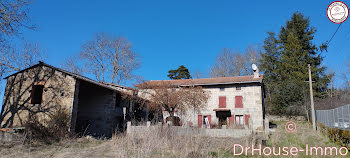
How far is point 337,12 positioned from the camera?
6770 mm

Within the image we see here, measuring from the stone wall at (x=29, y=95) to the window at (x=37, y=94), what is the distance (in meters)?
0.22

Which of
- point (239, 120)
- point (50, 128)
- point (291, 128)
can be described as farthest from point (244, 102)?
point (50, 128)

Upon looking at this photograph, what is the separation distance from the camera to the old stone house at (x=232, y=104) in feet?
67.9

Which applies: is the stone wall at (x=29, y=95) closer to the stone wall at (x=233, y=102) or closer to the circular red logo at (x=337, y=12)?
the stone wall at (x=233, y=102)

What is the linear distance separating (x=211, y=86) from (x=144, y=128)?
16.5 m

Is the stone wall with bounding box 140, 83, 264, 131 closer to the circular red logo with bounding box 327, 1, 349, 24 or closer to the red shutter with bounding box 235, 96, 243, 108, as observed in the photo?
the red shutter with bounding box 235, 96, 243, 108

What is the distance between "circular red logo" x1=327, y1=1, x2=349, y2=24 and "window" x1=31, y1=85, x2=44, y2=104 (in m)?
15.6

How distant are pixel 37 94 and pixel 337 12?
16272mm

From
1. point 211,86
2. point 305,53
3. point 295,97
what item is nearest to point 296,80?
point 295,97

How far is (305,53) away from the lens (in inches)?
1128

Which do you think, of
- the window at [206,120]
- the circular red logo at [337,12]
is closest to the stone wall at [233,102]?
the window at [206,120]

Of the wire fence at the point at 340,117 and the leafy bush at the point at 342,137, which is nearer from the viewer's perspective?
the leafy bush at the point at 342,137

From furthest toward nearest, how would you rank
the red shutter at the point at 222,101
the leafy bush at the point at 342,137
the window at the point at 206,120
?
the red shutter at the point at 222,101, the window at the point at 206,120, the leafy bush at the point at 342,137

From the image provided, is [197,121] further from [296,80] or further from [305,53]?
[305,53]
